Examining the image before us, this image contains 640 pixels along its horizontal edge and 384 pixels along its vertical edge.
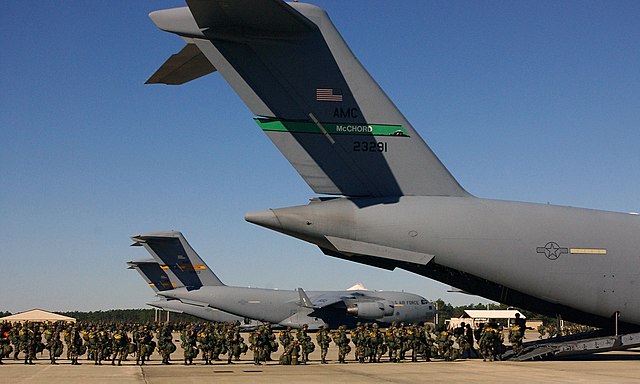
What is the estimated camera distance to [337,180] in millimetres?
13117

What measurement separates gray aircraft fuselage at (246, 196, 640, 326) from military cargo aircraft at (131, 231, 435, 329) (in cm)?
1995

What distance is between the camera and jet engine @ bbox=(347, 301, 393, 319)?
3375cm

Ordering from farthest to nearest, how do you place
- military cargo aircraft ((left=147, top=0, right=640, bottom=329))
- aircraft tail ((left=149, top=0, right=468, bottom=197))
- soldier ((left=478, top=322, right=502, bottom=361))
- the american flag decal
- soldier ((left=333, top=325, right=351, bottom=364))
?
1. soldier ((left=333, top=325, right=351, bottom=364))
2. soldier ((left=478, top=322, right=502, bottom=361))
3. the american flag decal
4. military cargo aircraft ((left=147, top=0, right=640, bottom=329))
5. aircraft tail ((left=149, top=0, right=468, bottom=197))

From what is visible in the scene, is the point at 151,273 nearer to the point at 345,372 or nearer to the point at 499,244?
the point at 345,372

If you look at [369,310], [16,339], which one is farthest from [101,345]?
[369,310]

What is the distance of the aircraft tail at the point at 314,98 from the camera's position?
11836mm

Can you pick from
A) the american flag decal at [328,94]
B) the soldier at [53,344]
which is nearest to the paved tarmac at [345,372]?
the soldier at [53,344]

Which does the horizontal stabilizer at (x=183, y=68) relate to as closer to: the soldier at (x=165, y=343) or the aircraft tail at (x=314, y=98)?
the aircraft tail at (x=314, y=98)

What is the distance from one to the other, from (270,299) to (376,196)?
24253 mm

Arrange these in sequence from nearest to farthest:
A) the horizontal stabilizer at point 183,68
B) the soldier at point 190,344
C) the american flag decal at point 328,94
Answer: the horizontal stabilizer at point 183,68 < the american flag decal at point 328,94 < the soldier at point 190,344

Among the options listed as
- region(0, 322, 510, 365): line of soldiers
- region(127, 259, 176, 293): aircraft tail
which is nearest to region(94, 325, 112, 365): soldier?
region(0, 322, 510, 365): line of soldiers

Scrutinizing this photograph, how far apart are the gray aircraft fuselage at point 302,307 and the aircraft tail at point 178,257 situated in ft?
2.13

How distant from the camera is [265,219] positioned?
13047 mm

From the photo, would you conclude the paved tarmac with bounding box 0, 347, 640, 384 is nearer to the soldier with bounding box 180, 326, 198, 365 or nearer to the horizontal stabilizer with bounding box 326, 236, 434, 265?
the soldier with bounding box 180, 326, 198, 365
